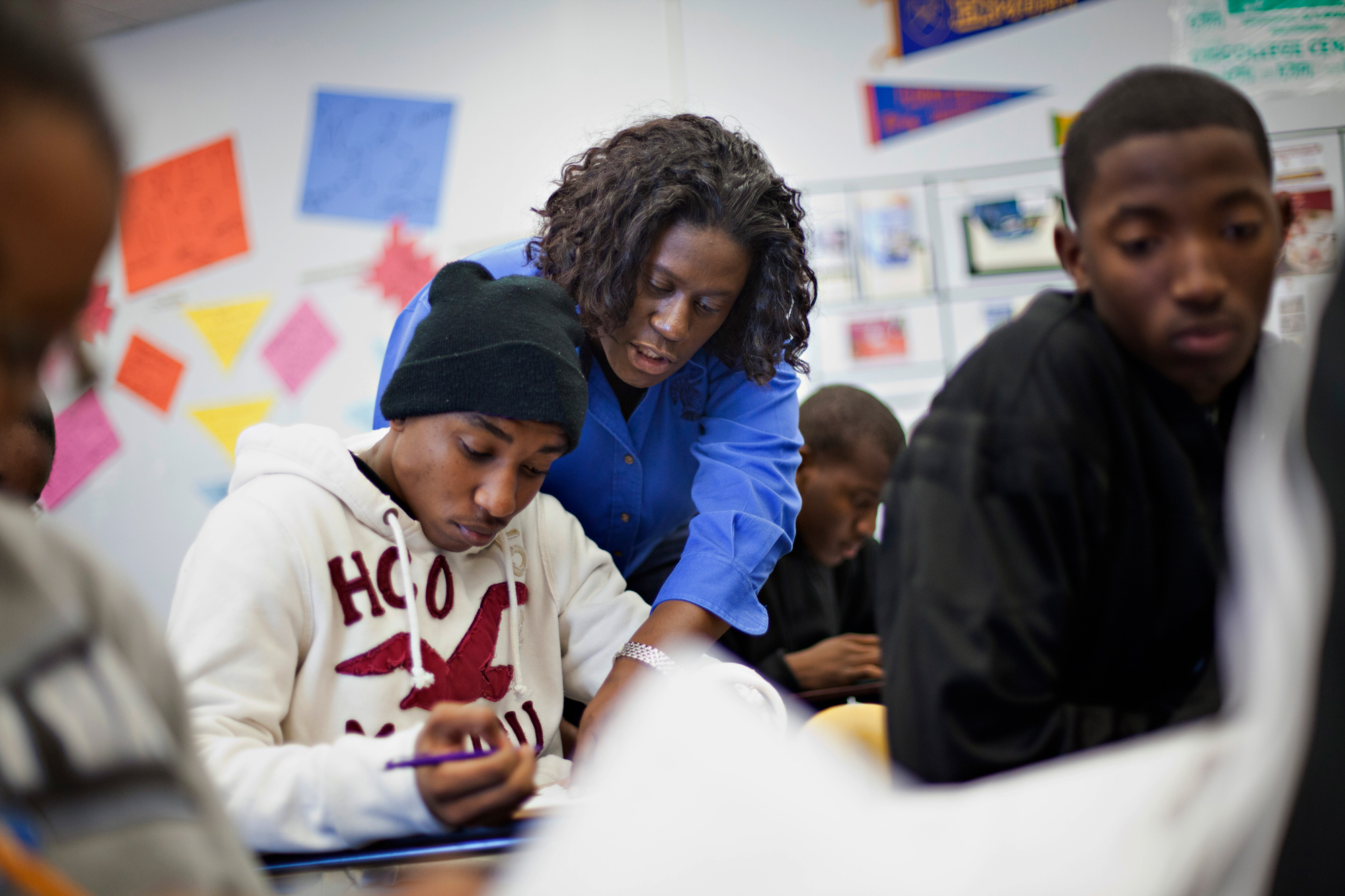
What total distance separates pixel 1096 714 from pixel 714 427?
3.17 ft

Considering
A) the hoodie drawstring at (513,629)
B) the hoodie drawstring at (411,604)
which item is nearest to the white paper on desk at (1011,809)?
the hoodie drawstring at (411,604)

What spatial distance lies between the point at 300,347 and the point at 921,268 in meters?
1.98

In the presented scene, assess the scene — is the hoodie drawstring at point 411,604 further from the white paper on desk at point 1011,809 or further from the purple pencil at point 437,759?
the white paper on desk at point 1011,809

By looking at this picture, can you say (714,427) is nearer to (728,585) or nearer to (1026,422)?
(728,585)

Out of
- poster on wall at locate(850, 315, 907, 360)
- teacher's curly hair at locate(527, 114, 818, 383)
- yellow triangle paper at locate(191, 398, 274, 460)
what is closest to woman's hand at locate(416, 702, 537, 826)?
teacher's curly hair at locate(527, 114, 818, 383)

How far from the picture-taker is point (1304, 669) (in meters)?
0.47

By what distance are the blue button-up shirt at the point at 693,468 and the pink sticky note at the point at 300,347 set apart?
1.72m

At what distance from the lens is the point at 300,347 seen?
330 centimetres

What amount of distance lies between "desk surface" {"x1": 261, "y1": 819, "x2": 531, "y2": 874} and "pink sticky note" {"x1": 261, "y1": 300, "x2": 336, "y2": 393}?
8.51 feet

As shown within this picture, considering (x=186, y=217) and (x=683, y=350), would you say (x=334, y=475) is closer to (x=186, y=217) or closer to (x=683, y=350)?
(x=683, y=350)

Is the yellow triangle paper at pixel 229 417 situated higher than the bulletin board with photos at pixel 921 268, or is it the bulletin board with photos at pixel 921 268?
the bulletin board with photos at pixel 921 268

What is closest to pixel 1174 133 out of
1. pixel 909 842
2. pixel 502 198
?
pixel 909 842

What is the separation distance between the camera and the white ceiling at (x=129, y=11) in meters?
3.20

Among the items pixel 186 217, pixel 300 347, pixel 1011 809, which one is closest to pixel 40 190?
pixel 1011 809
